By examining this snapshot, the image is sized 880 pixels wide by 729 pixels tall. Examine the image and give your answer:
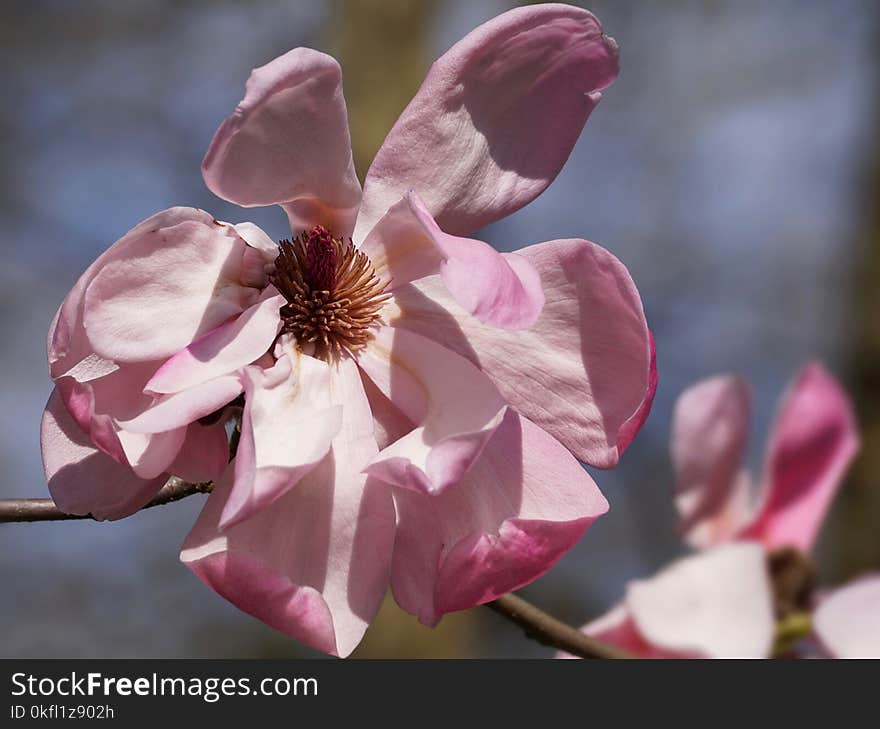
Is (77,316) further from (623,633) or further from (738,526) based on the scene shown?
(738,526)

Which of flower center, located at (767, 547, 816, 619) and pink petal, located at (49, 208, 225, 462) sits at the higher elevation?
flower center, located at (767, 547, 816, 619)

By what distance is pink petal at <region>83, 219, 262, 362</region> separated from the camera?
593 mm

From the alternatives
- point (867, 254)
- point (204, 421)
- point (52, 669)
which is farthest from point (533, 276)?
point (867, 254)

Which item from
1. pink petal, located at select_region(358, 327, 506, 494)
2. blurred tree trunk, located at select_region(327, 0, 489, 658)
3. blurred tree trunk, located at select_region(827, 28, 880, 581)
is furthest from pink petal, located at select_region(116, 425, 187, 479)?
blurred tree trunk, located at select_region(827, 28, 880, 581)

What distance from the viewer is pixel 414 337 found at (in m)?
0.69

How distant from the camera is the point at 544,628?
77 centimetres

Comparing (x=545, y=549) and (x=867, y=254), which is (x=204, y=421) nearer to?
(x=545, y=549)

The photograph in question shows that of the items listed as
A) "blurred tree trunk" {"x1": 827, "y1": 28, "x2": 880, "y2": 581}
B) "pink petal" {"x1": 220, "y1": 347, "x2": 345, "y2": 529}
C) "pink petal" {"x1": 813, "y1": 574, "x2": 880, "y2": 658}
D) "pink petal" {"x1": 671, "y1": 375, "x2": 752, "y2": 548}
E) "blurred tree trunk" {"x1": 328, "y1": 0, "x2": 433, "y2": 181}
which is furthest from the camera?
"blurred tree trunk" {"x1": 328, "y1": 0, "x2": 433, "y2": 181}

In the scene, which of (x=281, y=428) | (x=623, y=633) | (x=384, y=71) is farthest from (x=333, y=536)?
(x=384, y=71)

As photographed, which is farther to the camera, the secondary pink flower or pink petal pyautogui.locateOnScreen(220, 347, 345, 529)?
Answer: the secondary pink flower

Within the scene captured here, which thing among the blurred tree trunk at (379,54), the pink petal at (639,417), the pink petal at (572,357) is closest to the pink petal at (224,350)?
the pink petal at (572,357)

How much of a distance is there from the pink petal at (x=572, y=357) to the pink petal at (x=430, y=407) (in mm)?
24

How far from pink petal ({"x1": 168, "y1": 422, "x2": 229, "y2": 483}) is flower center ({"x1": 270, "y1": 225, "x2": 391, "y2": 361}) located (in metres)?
0.09

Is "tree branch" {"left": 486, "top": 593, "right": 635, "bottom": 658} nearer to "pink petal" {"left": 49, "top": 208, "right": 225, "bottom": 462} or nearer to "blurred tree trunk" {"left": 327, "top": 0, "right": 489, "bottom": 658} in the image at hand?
"pink petal" {"left": 49, "top": 208, "right": 225, "bottom": 462}
